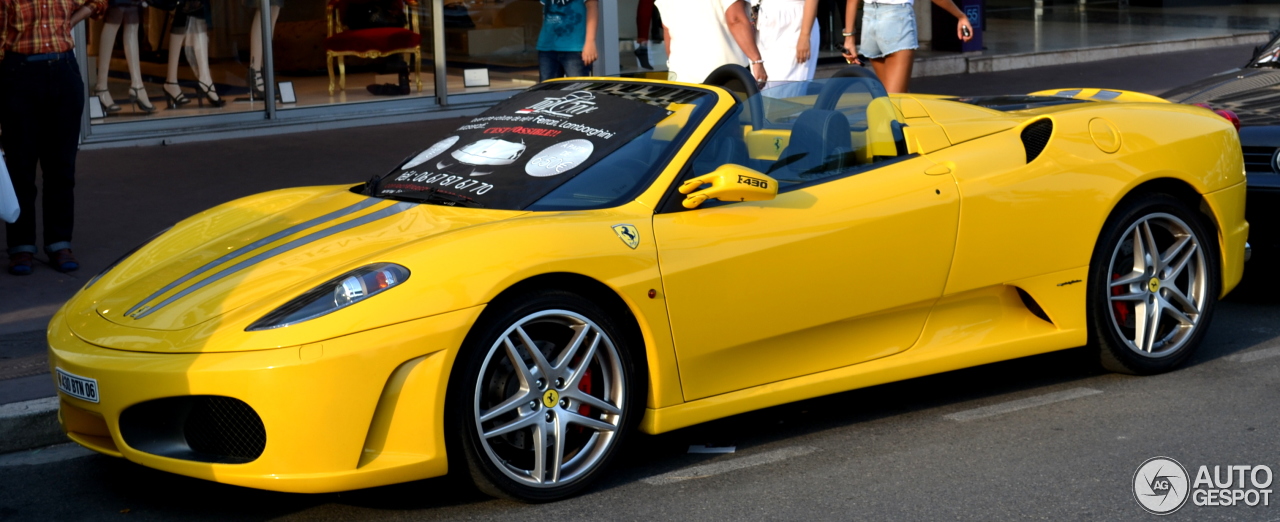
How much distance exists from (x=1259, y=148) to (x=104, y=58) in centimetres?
883

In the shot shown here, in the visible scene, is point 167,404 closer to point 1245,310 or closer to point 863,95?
point 863,95

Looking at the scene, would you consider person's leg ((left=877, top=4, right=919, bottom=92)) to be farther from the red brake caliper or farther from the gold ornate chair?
the gold ornate chair

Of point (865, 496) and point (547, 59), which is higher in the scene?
point (547, 59)

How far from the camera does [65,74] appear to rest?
690 centimetres

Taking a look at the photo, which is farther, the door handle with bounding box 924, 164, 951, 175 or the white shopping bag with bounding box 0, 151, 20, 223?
the white shopping bag with bounding box 0, 151, 20, 223

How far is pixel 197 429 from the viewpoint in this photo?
3752mm

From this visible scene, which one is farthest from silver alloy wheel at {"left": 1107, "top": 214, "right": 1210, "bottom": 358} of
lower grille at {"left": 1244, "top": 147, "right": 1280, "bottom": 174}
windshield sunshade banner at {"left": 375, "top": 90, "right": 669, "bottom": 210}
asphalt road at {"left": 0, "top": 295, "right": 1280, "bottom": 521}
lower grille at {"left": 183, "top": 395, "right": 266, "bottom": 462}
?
lower grille at {"left": 183, "top": 395, "right": 266, "bottom": 462}

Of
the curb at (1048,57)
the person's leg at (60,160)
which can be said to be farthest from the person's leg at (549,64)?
the curb at (1048,57)

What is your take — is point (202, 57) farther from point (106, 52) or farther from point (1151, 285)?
point (1151, 285)

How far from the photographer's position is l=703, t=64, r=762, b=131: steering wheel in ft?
15.7

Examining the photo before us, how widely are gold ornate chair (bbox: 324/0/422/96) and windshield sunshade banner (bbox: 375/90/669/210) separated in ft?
26.0

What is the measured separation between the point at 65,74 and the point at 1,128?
1.45 feet

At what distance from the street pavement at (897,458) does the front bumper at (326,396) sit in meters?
0.33

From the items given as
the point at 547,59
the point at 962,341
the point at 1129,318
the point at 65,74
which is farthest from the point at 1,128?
the point at 1129,318
